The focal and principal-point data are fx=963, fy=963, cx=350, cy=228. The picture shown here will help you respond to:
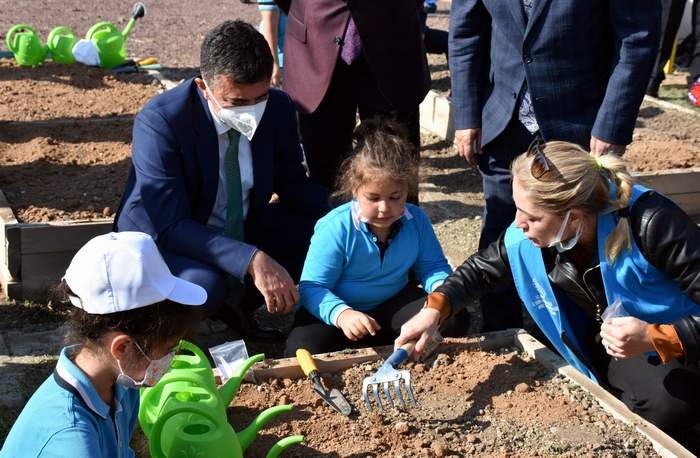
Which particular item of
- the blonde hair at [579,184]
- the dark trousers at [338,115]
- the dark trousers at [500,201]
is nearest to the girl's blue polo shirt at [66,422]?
the blonde hair at [579,184]

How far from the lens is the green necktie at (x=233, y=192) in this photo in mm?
3760

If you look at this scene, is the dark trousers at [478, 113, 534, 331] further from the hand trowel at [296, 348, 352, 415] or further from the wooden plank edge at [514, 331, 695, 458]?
the hand trowel at [296, 348, 352, 415]

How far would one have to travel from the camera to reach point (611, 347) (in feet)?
9.71

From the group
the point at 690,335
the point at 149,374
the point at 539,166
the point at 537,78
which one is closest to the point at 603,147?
the point at 537,78

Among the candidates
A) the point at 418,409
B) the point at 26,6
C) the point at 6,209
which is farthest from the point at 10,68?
the point at 418,409

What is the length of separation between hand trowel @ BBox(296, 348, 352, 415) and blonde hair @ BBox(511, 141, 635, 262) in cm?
90

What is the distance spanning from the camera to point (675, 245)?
2.93m

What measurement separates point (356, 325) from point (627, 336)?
93cm

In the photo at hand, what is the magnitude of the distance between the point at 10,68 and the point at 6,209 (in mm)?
4025

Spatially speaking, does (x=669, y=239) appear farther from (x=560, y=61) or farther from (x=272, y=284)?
(x=272, y=284)

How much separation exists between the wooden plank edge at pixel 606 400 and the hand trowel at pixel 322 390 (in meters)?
0.77

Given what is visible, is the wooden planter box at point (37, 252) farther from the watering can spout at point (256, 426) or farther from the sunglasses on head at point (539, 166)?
the sunglasses on head at point (539, 166)

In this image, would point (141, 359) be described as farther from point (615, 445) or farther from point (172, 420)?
point (615, 445)


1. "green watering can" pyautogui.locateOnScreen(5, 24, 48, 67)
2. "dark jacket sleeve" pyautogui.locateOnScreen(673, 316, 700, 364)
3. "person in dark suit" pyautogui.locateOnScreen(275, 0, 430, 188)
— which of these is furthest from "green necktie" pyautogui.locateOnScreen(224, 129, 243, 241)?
"green watering can" pyautogui.locateOnScreen(5, 24, 48, 67)
